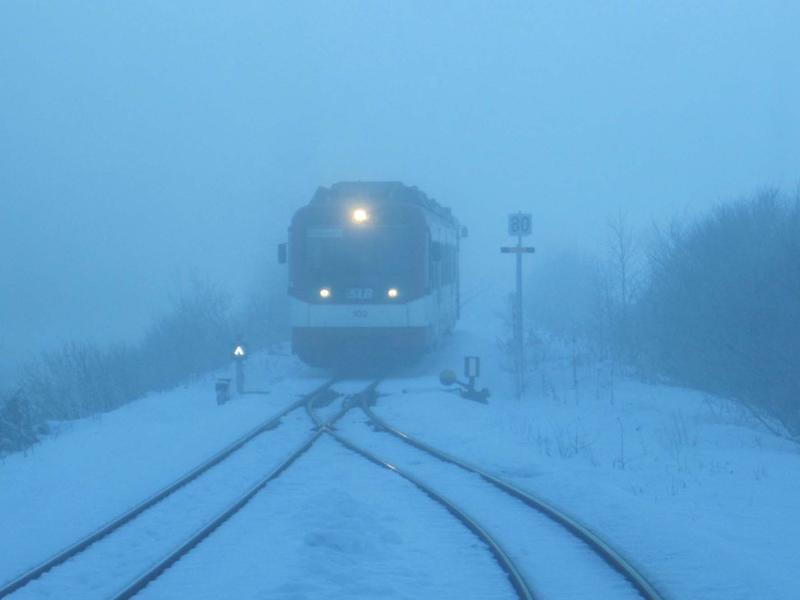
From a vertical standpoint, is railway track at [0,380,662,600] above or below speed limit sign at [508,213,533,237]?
below

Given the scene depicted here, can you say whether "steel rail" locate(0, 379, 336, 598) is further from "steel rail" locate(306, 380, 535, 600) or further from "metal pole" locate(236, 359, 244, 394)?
"metal pole" locate(236, 359, 244, 394)

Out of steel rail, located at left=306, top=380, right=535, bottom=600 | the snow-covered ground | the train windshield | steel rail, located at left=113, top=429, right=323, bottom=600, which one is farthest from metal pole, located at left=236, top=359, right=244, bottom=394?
steel rail, located at left=113, top=429, right=323, bottom=600

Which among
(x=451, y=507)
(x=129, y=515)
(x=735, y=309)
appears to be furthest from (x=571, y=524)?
(x=735, y=309)

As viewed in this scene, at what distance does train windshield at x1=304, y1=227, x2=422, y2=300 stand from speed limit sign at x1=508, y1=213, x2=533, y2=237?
2.33m

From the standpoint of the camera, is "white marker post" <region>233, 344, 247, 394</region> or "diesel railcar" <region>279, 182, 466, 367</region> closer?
"white marker post" <region>233, 344, 247, 394</region>

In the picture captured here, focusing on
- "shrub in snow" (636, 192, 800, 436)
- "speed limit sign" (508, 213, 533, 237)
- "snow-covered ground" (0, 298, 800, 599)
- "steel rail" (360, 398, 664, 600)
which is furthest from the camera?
"speed limit sign" (508, 213, 533, 237)

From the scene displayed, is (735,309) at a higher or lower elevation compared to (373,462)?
higher

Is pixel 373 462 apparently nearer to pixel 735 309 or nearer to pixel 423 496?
pixel 423 496

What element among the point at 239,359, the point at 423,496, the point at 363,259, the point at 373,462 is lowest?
the point at 423,496

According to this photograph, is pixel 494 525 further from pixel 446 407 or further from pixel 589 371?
pixel 589 371

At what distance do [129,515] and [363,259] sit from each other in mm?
12230

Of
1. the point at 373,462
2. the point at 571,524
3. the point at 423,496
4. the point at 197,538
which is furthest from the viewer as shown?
the point at 373,462

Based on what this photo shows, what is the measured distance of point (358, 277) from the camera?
21.5m

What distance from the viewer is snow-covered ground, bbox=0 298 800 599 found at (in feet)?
25.1
